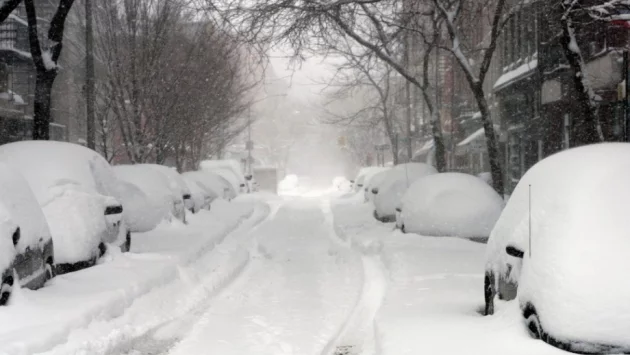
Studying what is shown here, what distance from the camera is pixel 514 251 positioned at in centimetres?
594

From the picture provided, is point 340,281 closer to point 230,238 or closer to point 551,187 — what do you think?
point 551,187

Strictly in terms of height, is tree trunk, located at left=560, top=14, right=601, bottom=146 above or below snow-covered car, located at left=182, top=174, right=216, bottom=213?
above

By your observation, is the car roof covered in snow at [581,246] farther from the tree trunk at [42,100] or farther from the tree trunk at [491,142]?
the tree trunk at [42,100]

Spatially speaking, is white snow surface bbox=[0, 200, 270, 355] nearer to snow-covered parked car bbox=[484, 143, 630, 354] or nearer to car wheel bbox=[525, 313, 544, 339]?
car wheel bbox=[525, 313, 544, 339]

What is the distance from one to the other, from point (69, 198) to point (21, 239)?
7.16 feet

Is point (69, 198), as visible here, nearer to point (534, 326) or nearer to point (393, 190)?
point (534, 326)

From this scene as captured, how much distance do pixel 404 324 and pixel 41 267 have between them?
13.4 ft

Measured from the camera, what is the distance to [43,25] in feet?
126

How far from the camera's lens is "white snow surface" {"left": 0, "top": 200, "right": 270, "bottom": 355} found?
6.48m

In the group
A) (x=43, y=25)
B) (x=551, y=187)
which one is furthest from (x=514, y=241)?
(x=43, y=25)

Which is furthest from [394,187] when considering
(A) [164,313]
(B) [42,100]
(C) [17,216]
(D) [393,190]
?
(C) [17,216]

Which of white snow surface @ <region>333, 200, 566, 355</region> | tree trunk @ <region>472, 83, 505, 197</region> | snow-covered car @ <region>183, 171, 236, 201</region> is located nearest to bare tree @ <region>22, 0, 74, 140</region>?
white snow surface @ <region>333, 200, 566, 355</region>

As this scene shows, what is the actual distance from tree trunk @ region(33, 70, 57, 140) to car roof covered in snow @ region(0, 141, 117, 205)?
3.94 metres

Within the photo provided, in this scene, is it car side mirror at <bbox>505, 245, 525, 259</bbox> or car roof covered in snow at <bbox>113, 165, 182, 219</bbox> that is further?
car roof covered in snow at <bbox>113, 165, 182, 219</bbox>
